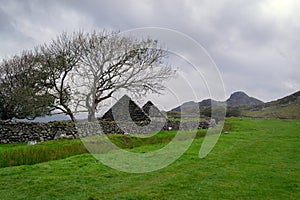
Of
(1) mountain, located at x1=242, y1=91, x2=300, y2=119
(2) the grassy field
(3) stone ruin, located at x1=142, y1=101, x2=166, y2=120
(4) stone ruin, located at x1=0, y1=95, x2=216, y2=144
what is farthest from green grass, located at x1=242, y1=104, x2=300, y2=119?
(2) the grassy field

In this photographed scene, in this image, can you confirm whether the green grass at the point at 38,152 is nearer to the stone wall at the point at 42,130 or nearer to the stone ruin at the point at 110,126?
the stone wall at the point at 42,130

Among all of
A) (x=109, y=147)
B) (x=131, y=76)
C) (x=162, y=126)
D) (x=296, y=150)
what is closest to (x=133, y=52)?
(x=131, y=76)

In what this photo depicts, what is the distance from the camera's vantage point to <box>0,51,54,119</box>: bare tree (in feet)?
96.4

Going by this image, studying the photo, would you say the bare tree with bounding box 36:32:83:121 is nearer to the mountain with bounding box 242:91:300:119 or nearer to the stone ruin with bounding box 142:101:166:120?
the stone ruin with bounding box 142:101:166:120

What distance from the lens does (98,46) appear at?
2998cm

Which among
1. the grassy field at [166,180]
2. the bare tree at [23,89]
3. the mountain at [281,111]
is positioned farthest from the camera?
the mountain at [281,111]

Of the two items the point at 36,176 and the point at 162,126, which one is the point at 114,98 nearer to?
the point at 162,126

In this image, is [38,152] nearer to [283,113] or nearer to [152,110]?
[152,110]

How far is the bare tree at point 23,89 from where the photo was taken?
96.4 feet

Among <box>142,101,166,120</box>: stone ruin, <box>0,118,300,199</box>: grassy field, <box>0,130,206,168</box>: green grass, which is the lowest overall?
<box>0,118,300,199</box>: grassy field

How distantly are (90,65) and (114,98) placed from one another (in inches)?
163

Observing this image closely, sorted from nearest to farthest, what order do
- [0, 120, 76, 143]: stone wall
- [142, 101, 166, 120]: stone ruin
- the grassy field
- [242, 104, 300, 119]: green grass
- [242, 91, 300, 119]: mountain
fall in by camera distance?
the grassy field
[0, 120, 76, 143]: stone wall
[142, 101, 166, 120]: stone ruin
[242, 104, 300, 119]: green grass
[242, 91, 300, 119]: mountain

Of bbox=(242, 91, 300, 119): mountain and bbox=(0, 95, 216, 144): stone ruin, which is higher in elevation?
bbox=(242, 91, 300, 119): mountain

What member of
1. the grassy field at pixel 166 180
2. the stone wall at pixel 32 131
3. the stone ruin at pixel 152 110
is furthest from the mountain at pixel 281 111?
the grassy field at pixel 166 180
